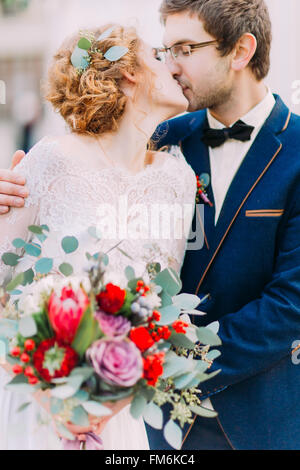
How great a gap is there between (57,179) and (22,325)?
0.65 metres

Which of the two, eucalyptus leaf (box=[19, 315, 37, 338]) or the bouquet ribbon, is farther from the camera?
the bouquet ribbon

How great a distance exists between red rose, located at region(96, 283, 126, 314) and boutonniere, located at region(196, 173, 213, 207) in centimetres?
98

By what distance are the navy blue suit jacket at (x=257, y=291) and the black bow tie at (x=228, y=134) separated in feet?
0.29

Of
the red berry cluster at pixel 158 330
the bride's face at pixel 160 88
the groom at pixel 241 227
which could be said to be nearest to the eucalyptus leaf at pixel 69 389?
the red berry cluster at pixel 158 330

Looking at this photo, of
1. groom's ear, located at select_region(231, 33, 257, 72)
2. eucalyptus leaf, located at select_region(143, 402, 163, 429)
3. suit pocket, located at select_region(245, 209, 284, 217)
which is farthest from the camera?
groom's ear, located at select_region(231, 33, 257, 72)

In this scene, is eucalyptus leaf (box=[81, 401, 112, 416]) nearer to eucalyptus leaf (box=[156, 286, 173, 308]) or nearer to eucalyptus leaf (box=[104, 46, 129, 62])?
eucalyptus leaf (box=[156, 286, 173, 308])

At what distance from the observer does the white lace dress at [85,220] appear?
152 centimetres

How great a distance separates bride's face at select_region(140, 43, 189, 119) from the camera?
6.08 ft

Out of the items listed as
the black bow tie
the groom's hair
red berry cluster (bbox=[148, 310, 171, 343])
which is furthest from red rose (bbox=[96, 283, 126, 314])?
the groom's hair

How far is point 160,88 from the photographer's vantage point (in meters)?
1.87

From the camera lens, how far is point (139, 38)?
5.99 ft

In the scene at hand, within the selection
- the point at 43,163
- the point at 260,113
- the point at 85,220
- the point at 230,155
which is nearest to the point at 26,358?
the point at 85,220
